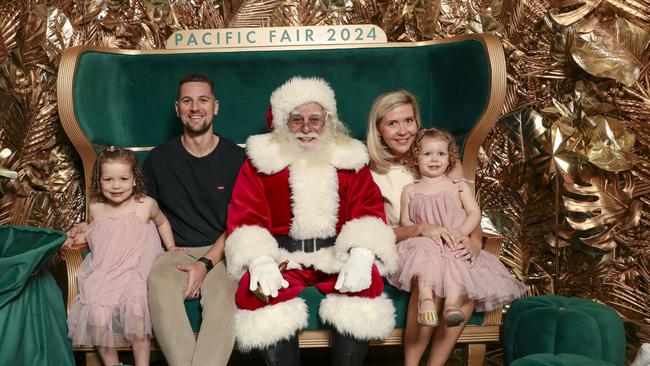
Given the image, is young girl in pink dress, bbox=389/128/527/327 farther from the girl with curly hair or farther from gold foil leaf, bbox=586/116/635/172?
gold foil leaf, bbox=586/116/635/172

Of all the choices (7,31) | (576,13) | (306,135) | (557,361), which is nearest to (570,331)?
(557,361)

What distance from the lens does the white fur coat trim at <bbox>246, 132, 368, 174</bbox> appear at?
11.4 feet

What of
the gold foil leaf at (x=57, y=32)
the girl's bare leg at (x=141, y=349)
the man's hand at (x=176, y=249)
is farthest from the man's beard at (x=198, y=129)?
the gold foil leaf at (x=57, y=32)

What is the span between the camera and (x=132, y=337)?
3.26 m

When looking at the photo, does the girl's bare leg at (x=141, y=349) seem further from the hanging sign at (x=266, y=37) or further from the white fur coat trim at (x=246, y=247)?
the hanging sign at (x=266, y=37)

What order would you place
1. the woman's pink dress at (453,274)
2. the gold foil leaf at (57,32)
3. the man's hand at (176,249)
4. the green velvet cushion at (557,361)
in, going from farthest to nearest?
the gold foil leaf at (57,32) → the man's hand at (176,249) → the woman's pink dress at (453,274) → the green velvet cushion at (557,361)

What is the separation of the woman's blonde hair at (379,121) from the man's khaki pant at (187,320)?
0.96 m

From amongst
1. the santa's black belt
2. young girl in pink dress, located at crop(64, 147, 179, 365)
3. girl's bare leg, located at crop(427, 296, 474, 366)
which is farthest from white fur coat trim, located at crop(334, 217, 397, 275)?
young girl in pink dress, located at crop(64, 147, 179, 365)

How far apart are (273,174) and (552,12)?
6.64 ft

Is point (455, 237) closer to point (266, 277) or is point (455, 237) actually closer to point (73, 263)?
point (266, 277)

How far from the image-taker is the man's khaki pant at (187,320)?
316cm

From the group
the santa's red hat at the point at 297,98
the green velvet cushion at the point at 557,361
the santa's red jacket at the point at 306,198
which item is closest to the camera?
the green velvet cushion at the point at 557,361

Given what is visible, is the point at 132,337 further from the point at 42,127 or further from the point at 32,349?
the point at 42,127

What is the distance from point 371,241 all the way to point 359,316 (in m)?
0.32
